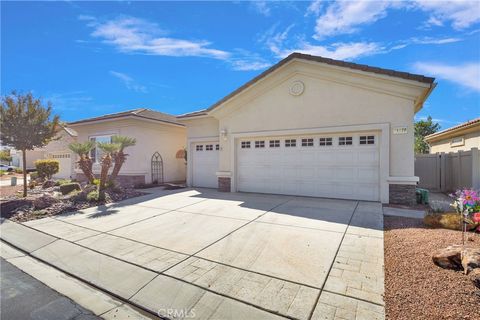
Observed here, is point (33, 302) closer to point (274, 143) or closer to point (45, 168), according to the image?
point (274, 143)

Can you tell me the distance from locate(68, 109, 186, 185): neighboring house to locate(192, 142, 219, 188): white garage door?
10.4 ft

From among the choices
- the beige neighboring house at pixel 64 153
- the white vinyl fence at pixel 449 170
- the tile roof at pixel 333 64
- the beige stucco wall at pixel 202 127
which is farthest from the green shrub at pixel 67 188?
the white vinyl fence at pixel 449 170

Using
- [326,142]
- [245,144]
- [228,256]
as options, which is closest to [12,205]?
[228,256]

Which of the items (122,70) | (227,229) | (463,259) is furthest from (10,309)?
(122,70)

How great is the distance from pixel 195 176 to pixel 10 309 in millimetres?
11050

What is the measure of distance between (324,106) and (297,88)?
1.37 meters

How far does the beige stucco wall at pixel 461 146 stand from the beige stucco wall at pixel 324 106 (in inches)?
301

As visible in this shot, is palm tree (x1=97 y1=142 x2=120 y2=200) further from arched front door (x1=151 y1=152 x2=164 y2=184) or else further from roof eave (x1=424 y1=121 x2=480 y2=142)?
roof eave (x1=424 y1=121 x2=480 y2=142)

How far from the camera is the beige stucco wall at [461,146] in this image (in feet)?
42.6

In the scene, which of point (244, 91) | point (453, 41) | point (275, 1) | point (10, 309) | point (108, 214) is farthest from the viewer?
point (244, 91)

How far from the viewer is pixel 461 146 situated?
14.7m

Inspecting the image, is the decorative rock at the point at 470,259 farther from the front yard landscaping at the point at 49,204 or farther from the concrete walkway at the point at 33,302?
the front yard landscaping at the point at 49,204

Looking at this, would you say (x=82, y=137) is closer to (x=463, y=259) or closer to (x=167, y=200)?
(x=167, y=200)

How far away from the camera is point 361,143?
944 cm
